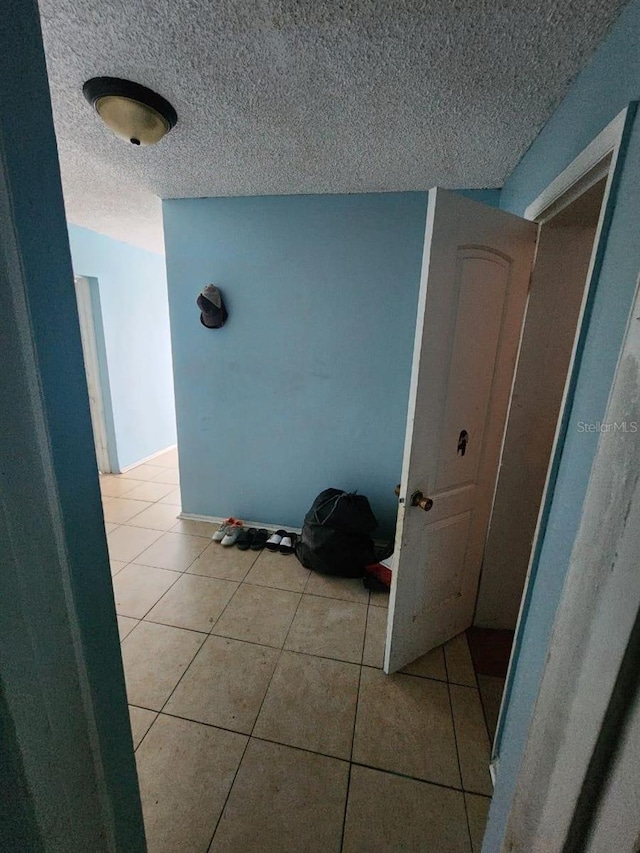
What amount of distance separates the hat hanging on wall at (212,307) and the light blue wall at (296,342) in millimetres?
60

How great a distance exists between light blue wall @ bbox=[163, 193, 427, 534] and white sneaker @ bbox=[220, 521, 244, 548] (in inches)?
6.8

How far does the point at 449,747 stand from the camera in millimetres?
1237

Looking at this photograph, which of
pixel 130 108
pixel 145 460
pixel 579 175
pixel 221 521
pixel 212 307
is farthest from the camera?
pixel 145 460

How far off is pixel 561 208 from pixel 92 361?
4110mm

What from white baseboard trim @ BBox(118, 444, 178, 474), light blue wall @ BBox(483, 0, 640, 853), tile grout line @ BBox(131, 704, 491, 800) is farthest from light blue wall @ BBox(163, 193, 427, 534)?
white baseboard trim @ BBox(118, 444, 178, 474)

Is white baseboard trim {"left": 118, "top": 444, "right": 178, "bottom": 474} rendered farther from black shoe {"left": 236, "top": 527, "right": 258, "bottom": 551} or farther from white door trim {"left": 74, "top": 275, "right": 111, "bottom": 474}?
black shoe {"left": 236, "top": 527, "right": 258, "bottom": 551}

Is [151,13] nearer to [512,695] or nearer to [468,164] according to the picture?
[468,164]

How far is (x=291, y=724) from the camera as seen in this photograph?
1293 millimetres

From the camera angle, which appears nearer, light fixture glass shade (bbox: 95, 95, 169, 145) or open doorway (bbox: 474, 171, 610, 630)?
light fixture glass shade (bbox: 95, 95, 169, 145)

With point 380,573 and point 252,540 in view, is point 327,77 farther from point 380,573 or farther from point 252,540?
point 252,540

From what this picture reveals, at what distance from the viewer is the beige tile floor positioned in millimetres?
1025

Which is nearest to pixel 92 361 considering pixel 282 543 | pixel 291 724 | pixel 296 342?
pixel 296 342

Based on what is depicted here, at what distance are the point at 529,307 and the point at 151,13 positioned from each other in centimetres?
169

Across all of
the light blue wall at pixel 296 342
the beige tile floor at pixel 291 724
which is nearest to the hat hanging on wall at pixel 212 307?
the light blue wall at pixel 296 342
